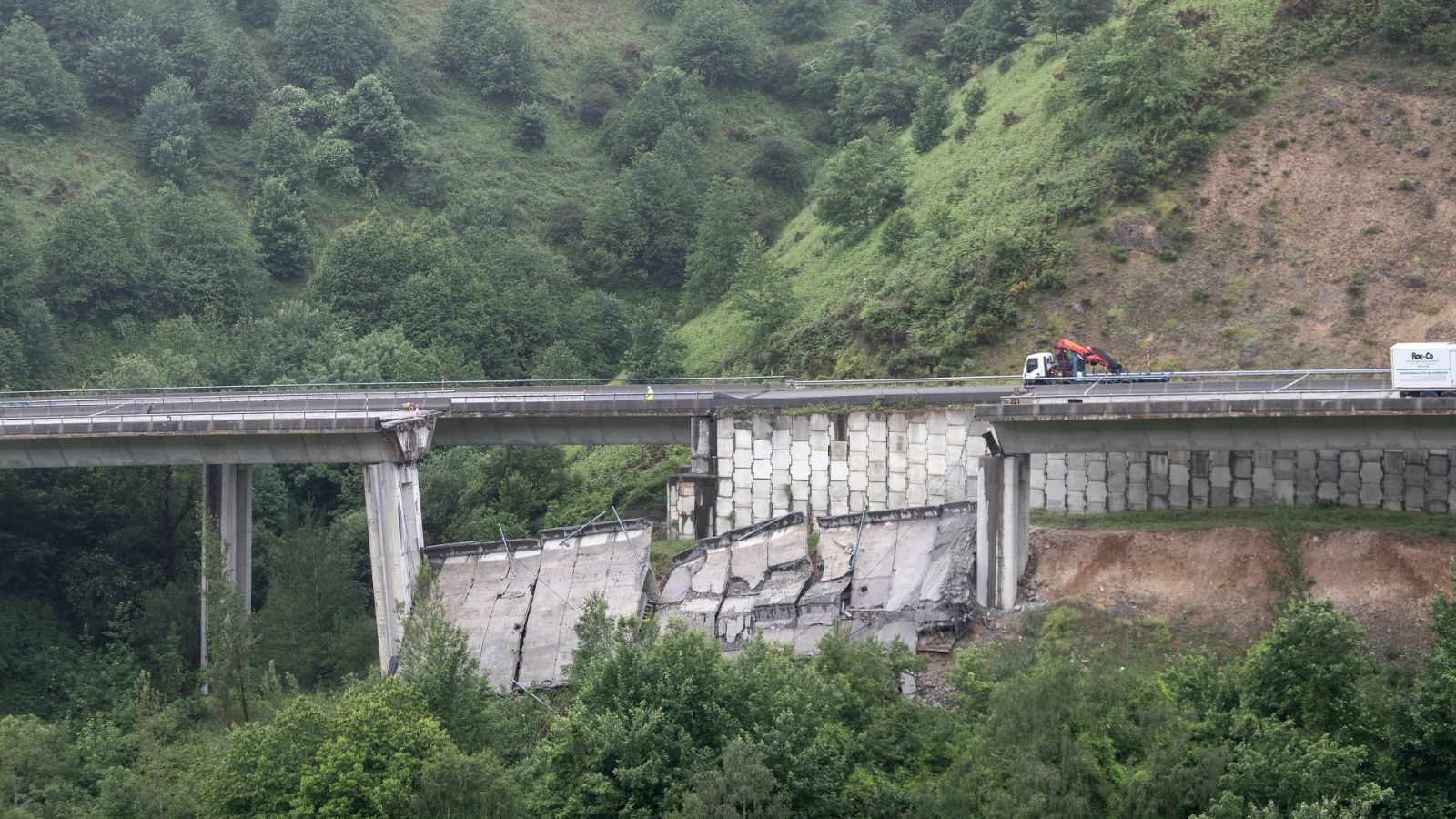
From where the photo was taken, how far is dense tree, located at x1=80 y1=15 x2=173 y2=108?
11038 centimetres

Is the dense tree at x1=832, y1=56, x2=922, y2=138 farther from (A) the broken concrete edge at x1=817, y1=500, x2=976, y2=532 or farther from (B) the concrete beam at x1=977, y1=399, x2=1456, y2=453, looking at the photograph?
(B) the concrete beam at x1=977, y1=399, x2=1456, y2=453

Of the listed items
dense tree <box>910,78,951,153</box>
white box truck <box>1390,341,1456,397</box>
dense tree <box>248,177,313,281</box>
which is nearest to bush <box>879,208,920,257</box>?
dense tree <box>910,78,951,153</box>

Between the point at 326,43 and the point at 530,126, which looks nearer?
the point at 326,43

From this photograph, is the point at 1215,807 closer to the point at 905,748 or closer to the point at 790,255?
the point at 905,748

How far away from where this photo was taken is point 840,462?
197ft

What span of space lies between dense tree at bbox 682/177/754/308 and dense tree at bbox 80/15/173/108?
4014cm

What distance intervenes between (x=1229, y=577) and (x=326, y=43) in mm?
83035

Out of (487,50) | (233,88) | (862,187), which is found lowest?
(862,187)

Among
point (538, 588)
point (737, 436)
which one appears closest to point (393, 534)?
point (538, 588)

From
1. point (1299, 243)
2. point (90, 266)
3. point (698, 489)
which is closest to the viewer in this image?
point (698, 489)

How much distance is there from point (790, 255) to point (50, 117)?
48.8 meters

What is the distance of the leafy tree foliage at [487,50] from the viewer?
396ft

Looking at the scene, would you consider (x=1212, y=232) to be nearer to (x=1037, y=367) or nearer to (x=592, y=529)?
(x=1037, y=367)

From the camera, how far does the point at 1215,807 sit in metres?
35.5
